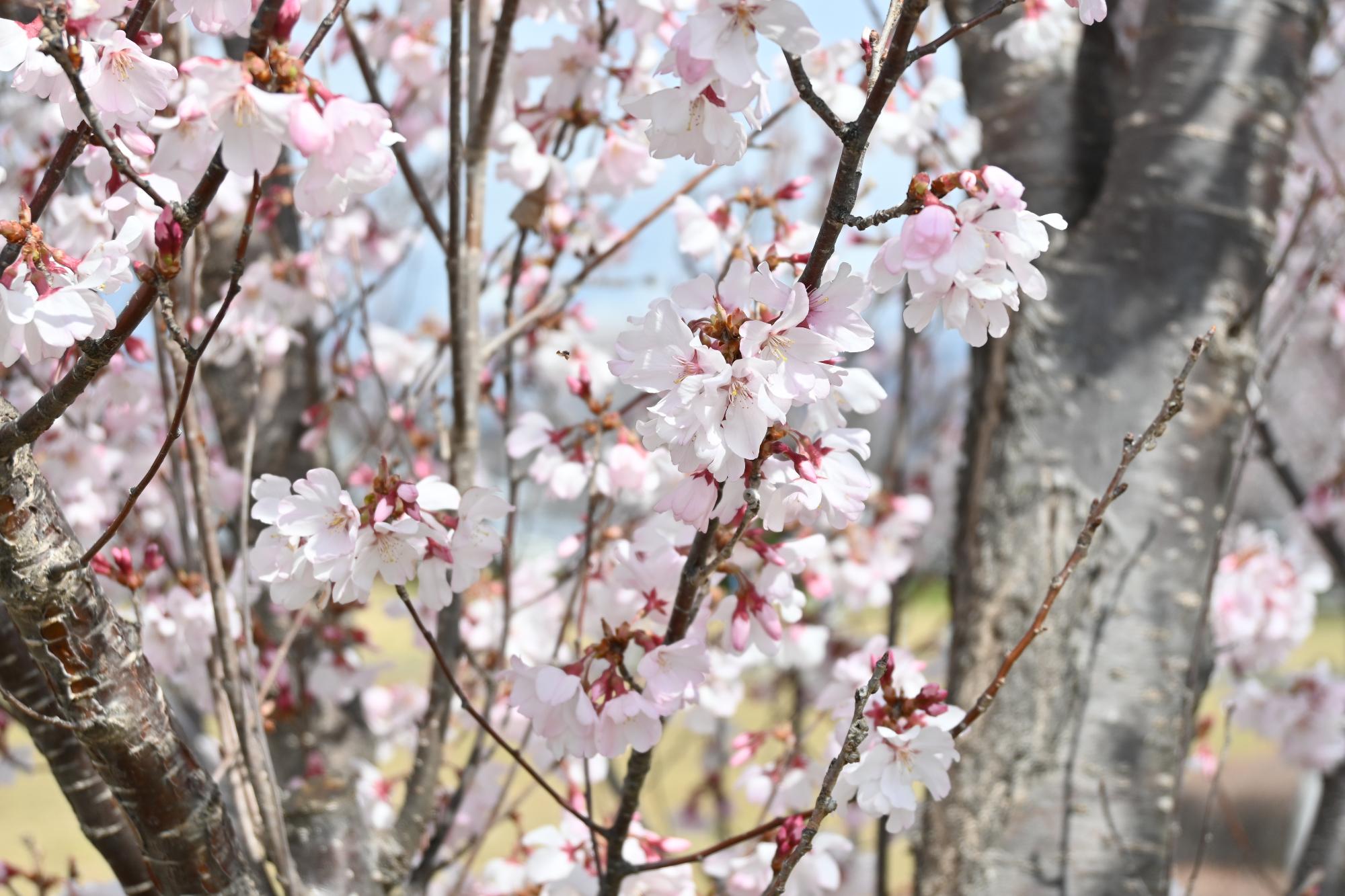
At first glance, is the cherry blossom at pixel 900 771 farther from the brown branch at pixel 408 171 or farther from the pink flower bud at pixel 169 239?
the brown branch at pixel 408 171

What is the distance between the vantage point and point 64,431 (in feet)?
5.84

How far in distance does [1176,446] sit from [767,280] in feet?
3.60

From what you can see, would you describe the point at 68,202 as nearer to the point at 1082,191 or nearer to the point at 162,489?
the point at 162,489

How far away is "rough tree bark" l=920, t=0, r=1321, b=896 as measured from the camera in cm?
142

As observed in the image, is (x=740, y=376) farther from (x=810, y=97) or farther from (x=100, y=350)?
(x=100, y=350)

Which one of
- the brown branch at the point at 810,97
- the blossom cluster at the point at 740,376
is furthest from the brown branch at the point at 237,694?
the brown branch at the point at 810,97

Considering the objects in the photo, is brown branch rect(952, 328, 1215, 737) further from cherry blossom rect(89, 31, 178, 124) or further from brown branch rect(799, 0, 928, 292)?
cherry blossom rect(89, 31, 178, 124)

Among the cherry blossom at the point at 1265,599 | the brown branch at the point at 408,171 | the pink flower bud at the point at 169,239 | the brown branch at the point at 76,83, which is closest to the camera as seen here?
the brown branch at the point at 76,83

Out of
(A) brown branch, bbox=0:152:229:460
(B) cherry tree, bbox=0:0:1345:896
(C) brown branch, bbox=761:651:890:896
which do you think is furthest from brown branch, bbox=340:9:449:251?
(C) brown branch, bbox=761:651:890:896

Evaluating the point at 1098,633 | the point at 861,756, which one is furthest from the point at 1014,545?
the point at 861,756

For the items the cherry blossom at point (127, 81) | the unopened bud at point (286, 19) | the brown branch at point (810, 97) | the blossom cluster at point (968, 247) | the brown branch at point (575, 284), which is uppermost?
the brown branch at point (575, 284)

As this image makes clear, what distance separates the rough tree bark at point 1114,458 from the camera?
1.42m

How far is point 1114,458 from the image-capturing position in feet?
4.92

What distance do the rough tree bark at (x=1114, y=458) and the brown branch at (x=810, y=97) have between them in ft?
3.29
